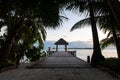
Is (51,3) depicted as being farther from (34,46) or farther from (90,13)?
(34,46)

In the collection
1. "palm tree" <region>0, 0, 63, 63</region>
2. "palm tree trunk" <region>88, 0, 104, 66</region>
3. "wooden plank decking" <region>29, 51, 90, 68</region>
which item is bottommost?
"wooden plank decking" <region>29, 51, 90, 68</region>

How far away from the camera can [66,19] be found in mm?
17969

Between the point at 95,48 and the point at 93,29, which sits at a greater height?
the point at 93,29

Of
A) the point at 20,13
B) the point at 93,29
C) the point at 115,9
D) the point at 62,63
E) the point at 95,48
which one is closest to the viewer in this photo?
the point at 115,9

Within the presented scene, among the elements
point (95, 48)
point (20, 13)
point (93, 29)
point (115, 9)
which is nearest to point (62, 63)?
point (95, 48)

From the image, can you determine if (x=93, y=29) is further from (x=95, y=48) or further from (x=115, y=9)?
(x=115, y=9)

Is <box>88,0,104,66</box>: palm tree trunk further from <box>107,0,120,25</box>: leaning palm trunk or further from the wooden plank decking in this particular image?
<box>107,0,120,25</box>: leaning palm trunk

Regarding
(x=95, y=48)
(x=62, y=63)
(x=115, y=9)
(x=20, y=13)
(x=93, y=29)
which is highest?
(x=20, y=13)

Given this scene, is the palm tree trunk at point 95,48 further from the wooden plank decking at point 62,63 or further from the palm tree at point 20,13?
the palm tree at point 20,13

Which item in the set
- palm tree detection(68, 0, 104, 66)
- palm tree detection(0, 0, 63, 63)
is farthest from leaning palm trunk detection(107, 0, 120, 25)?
palm tree detection(68, 0, 104, 66)

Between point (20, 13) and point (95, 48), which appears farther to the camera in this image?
point (95, 48)

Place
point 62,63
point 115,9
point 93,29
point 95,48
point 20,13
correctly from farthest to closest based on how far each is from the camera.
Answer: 1. point 62,63
2. point 93,29
3. point 95,48
4. point 20,13
5. point 115,9

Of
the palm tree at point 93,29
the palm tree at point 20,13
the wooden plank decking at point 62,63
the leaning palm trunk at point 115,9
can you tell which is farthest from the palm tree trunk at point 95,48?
the leaning palm trunk at point 115,9

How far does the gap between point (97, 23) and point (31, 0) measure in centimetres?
830
